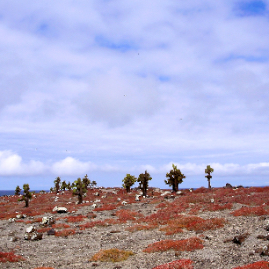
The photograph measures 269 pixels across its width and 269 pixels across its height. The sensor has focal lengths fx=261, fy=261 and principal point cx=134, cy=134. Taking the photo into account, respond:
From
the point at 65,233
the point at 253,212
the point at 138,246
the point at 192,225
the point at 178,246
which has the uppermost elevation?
the point at 253,212

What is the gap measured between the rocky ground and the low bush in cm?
45

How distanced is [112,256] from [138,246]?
12.1 ft

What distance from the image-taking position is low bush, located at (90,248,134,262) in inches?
769

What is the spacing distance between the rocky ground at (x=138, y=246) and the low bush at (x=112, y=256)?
17.7 inches

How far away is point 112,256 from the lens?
20.0 m

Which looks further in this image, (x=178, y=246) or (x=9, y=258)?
(x=178, y=246)

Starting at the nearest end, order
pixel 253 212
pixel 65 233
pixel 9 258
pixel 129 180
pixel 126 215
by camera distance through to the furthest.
A: pixel 9 258
pixel 65 233
pixel 253 212
pixel 126 215
pixel 129 180

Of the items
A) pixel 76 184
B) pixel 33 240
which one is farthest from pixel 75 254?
pixel 76 184

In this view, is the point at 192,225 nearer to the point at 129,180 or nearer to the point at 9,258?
the point at 9,258

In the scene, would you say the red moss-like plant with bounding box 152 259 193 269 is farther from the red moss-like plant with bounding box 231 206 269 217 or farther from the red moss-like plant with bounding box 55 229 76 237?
the red moss-like plant with bounding box 231 206 269 217

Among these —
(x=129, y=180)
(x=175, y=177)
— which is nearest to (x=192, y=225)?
(x=175, y=177)

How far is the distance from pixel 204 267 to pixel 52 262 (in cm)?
1146

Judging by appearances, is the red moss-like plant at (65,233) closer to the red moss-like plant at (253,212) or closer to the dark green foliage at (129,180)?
the red moss-like plant at (253,212)

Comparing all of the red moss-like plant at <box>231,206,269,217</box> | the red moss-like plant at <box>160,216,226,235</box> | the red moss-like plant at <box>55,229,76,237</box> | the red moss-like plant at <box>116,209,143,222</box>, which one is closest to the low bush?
the red moss-like plant at <box>160,216,226,235</box>
